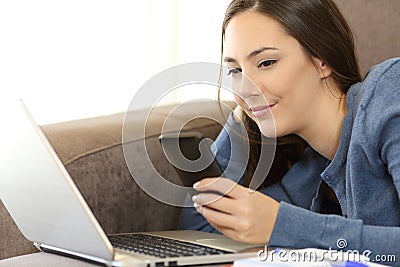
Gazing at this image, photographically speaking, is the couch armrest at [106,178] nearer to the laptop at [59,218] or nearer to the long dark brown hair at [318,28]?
the laptop at [59,218]

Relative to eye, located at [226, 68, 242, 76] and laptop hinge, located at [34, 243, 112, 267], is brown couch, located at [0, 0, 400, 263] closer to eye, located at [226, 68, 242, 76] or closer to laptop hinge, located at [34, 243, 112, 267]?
laptop hinge, located at [34, 243, 112, 267]

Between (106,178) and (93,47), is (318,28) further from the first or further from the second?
(93,47)

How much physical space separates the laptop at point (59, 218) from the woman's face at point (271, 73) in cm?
28

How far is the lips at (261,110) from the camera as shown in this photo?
1278 mm

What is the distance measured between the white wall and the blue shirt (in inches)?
26.9

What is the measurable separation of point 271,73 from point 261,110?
3.0 inches

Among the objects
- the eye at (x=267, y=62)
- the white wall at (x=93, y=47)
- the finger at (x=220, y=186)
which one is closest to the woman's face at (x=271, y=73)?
the eye at (x=267, y=62)

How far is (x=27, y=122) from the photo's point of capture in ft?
3.02

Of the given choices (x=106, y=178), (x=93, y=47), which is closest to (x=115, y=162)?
(x=106, y=178)

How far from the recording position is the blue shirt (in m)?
1.04

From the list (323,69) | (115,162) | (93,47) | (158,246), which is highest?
(93,47)

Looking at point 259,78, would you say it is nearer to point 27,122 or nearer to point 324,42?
point 324,42

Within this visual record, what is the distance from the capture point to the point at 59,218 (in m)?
0.98

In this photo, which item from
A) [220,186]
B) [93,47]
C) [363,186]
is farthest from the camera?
[93,47]
